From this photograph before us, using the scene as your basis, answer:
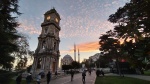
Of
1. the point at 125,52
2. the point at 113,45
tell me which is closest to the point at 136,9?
the point at 125,52

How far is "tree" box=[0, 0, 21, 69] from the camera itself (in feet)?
34.0

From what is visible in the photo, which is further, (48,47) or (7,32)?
(48,47)

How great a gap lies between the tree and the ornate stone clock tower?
90.1ft

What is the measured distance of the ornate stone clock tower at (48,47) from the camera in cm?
4109

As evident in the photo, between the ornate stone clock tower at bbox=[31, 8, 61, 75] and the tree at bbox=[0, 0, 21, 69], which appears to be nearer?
the tree at bbox=[0, 0, 21, 69]

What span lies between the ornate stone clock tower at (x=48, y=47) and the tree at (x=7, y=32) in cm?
2747

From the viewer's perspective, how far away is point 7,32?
1227 cm

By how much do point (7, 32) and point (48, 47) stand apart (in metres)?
30.6

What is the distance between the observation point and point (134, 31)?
14.6 feet

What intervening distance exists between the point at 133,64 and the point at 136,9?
10.6 ft

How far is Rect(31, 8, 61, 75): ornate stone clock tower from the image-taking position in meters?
41.1

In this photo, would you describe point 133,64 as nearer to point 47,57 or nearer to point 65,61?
point 47,57

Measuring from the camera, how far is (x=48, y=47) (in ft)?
140

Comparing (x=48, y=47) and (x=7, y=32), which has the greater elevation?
(x=48, y=47)
